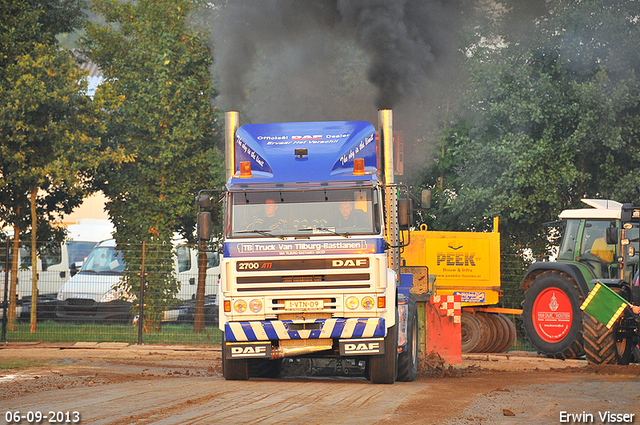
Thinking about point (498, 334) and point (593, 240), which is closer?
point (593, 240)

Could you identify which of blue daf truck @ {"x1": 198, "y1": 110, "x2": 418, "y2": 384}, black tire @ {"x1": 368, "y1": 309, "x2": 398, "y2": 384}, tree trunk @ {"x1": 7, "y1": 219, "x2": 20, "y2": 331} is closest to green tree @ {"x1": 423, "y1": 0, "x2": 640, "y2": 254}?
black tire @ {"x1": 368, "y1": 309, "x2": 398, "y2": 384}

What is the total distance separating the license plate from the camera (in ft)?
37.6

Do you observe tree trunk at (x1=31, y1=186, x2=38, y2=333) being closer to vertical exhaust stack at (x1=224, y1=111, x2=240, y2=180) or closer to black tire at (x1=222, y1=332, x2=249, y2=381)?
vertical exhaust stack at (x1=224, y1=111, x2=240, y2=180)

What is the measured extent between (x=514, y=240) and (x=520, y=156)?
273cm

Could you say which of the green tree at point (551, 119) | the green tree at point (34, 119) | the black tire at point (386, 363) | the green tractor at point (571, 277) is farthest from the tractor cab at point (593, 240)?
the green tree at point (34, 119)

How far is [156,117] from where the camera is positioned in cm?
2353

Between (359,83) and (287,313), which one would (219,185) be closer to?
(359,83)

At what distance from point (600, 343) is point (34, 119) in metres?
14.3

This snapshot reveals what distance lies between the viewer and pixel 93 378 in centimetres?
1243

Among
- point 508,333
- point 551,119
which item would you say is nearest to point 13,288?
point 508,333

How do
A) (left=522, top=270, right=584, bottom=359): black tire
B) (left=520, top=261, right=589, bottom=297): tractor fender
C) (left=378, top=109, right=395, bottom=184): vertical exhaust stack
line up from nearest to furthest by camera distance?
(left=378, top=109, right=395, bottom=184): vertical exhaust stack, (left=522, top=270, right=584, bottom=359): black tire, (left=520, top=261, right=589, bottom=297): tractor fender

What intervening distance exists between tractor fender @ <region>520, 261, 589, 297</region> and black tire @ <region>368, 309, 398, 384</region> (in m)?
6.80

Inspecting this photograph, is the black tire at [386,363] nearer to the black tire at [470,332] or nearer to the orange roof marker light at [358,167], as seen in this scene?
the orange roof marker light at [358,167]

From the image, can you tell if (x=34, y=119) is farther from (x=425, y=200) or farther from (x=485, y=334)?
(x=425, y=200)
